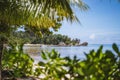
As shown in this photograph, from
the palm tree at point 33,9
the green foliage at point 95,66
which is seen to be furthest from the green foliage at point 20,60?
the green foliage at point 95,66

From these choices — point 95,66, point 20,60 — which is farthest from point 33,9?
point 95,66

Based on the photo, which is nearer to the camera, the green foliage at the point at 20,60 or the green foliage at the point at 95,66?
the green foliage at the point at 95,66

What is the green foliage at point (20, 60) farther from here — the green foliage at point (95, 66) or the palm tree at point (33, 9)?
the green foliage at point (95, 66)

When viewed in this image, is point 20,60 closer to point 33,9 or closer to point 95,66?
point 33,9

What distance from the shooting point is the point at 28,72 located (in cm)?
536

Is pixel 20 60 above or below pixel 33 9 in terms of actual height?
below

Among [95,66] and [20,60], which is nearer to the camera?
[95,66]

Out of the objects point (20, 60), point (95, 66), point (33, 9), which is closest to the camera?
point (95, 66)

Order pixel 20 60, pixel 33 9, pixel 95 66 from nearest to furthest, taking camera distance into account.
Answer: pixel 95 66 < pixel 20 60 < pixel 33 9

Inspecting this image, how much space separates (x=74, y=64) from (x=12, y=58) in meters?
3.21

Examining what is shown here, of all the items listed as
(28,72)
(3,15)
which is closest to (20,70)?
(28,72)

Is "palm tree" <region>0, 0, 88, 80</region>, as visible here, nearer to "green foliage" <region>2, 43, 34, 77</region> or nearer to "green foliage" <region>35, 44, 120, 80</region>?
"green foliage" <region>2, 43, 34, 77</region>

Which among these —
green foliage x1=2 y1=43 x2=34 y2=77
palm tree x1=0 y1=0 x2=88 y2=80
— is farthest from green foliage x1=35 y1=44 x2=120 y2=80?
palm tree x1=0 y1=0 x2=88 y2=80

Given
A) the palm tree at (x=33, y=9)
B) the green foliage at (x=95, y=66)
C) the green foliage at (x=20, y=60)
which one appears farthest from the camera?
the palm tree at (x=33, y=9)
